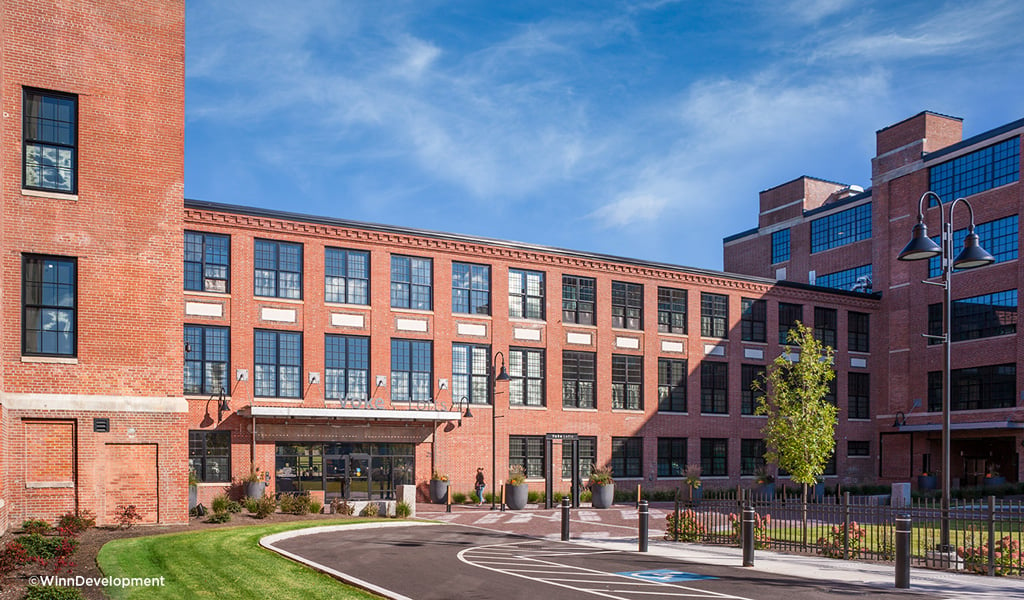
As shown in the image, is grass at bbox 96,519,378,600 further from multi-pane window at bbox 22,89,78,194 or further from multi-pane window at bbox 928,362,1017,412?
multi-pane window at bbox 928,362,1017,412

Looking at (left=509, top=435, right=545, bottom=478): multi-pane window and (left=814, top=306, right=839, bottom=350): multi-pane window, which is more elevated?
(left=814, top=306, right=839, bottom=350): multi-pane window

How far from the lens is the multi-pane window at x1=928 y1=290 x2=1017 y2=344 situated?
46.8 m

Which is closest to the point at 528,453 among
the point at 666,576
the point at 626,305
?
the point at 626,305

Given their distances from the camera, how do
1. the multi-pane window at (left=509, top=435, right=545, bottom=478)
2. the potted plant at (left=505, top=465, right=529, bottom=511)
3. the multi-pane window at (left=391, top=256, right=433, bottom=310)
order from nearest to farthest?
the potted plant at (left=505, top=465, right=529, bottom=511), the multi-pane window at (left=391, top=256, right=433, bottom=310), the multi-pane window at (left=509, top=435, right=545, bottom=478)

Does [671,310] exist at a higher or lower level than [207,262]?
lower

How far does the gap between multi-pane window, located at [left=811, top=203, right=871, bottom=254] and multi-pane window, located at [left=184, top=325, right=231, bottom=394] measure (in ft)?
134

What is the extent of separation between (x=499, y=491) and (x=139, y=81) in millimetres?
23932

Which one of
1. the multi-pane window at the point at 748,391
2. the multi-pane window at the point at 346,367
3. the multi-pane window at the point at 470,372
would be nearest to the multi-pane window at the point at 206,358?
the multi-pane window at the point at 346,367

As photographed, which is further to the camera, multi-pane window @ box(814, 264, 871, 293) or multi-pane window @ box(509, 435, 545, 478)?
multi-pane window @ box(814, 264, 871, 293)

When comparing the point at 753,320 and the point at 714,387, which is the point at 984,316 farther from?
the point at 714,387

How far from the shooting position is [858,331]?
54688mm

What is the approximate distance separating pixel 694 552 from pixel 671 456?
25187 mm

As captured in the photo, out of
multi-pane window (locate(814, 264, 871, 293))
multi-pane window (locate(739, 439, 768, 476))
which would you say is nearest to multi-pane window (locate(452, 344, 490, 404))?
multi-pane window (locate(739, 439, 768, 476))

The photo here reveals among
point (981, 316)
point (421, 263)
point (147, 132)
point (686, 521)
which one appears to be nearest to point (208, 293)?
point (421, 263)
